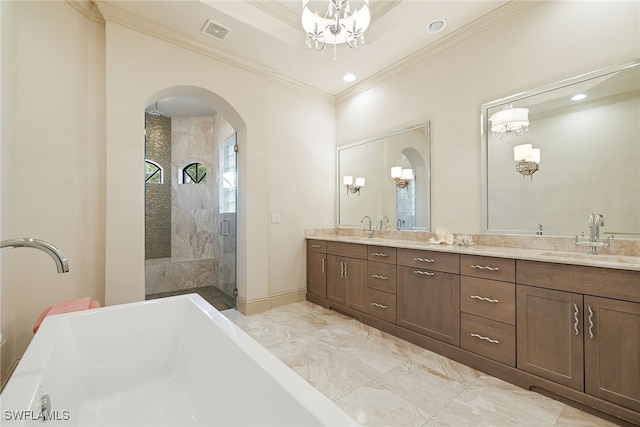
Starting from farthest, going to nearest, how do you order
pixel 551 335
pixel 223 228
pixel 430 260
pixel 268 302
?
1. pixel 223 228
2. pixel 268 302
3. pixel 430 260
4. pixel 551 335

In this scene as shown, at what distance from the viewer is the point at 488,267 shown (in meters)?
2.02

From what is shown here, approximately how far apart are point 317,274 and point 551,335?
2401mm

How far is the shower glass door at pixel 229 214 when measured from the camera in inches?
140

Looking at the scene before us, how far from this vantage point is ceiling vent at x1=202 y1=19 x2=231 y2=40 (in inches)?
102

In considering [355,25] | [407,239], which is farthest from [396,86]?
[407,239]

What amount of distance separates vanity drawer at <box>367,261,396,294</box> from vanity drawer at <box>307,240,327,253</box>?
758 mm

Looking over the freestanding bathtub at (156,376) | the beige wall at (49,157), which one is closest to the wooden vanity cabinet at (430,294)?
the freestanding bathtub at (156,376)

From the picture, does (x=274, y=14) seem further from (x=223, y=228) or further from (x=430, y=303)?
(x=430, y=303)

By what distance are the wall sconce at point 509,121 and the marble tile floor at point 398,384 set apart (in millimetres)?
1968

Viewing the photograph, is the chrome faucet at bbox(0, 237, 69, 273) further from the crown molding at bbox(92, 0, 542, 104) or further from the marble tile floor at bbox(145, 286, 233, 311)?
the marble tile floor at bbox(145, 286, 233, 311)

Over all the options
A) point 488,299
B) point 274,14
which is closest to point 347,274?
point 488,299

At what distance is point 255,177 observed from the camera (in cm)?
334

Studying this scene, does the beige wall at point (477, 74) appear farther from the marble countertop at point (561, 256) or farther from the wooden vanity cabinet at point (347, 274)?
the wooden vanity cabinet at point (347, 274)

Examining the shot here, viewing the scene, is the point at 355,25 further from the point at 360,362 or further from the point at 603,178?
the point at 360,362
